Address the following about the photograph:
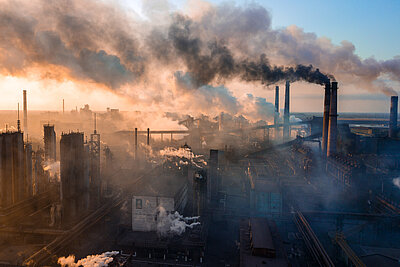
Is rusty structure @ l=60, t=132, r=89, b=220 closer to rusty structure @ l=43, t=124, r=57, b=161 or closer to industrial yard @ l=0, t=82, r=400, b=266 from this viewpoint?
industrial yard @ l=0, t=82, r=400, b=266

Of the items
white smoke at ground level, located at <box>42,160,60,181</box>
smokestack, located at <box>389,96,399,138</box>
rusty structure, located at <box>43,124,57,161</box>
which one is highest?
smokestack, located at <box>389,96,399,138</box>

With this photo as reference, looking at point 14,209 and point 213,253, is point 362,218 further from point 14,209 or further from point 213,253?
point 14,209

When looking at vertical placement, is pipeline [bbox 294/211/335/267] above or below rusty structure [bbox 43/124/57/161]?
below

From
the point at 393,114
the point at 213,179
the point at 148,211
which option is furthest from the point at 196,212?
the point at 393,114

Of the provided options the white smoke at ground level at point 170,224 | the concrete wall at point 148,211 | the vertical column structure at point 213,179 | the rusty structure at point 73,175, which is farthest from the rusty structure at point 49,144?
the white smoke at ground level at point 170,224

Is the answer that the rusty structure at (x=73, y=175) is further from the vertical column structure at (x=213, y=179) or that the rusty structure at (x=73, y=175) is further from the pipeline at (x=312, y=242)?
the pipeline at (x=312, y=242)

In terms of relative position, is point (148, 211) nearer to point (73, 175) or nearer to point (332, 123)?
point (73, 175)

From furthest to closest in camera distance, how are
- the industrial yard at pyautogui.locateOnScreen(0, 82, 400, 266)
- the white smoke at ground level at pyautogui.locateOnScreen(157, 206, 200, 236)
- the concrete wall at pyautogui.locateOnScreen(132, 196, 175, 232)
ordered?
the concrete wall at pyautogui.locateOnScreen(132, 196, 175, 232), the white smoke at ground level at pyautogui.locateOnScreen(157, 206, 200, 236), the industrial yard at pyautogui.locateOnScreen(0, 82, 400, 266)

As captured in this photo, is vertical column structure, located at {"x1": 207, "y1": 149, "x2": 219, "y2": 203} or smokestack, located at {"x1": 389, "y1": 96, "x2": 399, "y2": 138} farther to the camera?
smokestack, located at {"x1": 389, "y1": 96, "x2": 399, "y2": 138}

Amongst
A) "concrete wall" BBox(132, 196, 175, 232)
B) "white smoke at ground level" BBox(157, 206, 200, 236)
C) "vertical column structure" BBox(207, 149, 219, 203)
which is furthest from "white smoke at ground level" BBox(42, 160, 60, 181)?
"vertical column structure" BBox(207, 149, 219, 203)

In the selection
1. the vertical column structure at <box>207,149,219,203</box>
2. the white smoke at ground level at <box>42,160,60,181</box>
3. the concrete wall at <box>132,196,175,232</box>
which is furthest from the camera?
the white smoke at ground level at <box>42,160,60,181</box>

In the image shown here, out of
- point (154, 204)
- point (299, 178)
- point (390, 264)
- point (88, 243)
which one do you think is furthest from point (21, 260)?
point (299, 178)

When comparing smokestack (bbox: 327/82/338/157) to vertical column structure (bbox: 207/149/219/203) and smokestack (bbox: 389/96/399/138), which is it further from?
smokestack (bbox: 389/96/399/138)

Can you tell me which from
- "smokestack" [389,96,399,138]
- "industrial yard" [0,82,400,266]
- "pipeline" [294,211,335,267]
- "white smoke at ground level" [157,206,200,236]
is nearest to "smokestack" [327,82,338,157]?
"industrial yard" [0,82,400,266]
